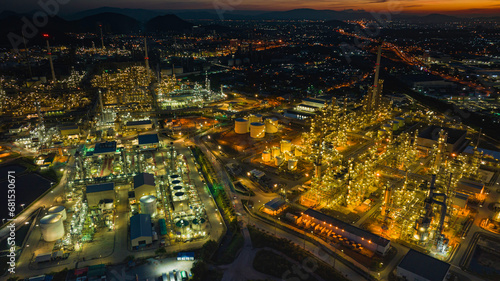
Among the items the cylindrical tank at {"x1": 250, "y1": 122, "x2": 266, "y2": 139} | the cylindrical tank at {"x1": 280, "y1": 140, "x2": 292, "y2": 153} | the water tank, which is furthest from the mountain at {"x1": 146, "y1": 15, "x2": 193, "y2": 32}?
the cylindrical tank at {"x1": 280, "y1": 140, "x2": 292, "y2": 153}

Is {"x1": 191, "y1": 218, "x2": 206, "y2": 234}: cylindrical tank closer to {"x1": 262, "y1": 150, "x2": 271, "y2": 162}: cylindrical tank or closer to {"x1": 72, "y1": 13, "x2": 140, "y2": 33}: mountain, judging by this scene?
{"x1": 262, "y1": 150, "x2": 271, "y2": 162}: cylindrical tank

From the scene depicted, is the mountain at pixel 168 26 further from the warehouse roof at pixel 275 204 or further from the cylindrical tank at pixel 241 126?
the warehouse roof at pixel 275 204

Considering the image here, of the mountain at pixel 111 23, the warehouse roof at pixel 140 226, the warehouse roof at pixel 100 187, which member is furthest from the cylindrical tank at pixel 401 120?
the mountain at pixel 111 23

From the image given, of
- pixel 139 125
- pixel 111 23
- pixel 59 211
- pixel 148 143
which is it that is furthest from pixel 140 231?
pixel 111 23

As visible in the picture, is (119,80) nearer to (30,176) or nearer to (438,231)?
(30,176)

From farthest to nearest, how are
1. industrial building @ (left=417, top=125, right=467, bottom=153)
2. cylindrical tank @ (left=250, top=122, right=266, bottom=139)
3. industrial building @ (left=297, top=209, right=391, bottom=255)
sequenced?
cylindrical tank @ (left=250, top=122, right=266, bottom=139)
industrial building @ (left=417, top=125, right=467, bottom=153)
industrial building @ (left=297, top=209, right=391, bottom=255)

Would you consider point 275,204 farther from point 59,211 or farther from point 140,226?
point 59,211
